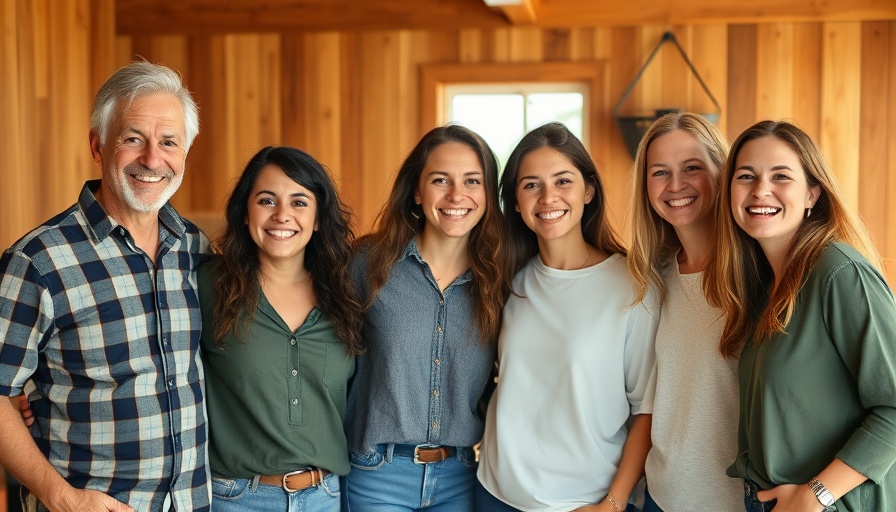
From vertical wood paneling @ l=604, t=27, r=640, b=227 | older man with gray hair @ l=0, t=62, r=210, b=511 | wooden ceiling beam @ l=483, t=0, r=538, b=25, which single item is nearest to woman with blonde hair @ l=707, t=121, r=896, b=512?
older man with gray hair @ l=0, t=62, r=210, b=511

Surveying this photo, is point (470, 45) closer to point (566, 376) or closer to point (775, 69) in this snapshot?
point (775, 69)

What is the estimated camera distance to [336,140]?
5.09m

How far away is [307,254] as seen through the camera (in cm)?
230

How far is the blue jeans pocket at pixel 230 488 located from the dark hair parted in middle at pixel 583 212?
884 mm

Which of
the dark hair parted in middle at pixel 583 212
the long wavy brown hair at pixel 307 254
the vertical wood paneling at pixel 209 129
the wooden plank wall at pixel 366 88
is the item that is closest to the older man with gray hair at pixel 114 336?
the long wavy brown hair at pixel 307 254

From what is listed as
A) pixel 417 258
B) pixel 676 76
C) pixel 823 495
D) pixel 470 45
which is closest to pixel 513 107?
pixel 470 45

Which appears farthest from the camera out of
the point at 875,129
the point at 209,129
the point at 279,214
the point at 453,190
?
the point at 209,129

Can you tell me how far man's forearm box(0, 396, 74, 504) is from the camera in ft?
5.82

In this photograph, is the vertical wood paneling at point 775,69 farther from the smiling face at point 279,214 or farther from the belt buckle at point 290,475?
the belt buckle at point 290,475

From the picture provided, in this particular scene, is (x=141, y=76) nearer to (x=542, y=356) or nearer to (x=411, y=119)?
(x=542, y=356)

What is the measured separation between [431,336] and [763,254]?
2.71 ft

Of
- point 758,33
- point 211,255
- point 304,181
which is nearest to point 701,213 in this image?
point 304,181

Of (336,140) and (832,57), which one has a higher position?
(832,57)

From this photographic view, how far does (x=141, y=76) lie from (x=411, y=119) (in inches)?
121
